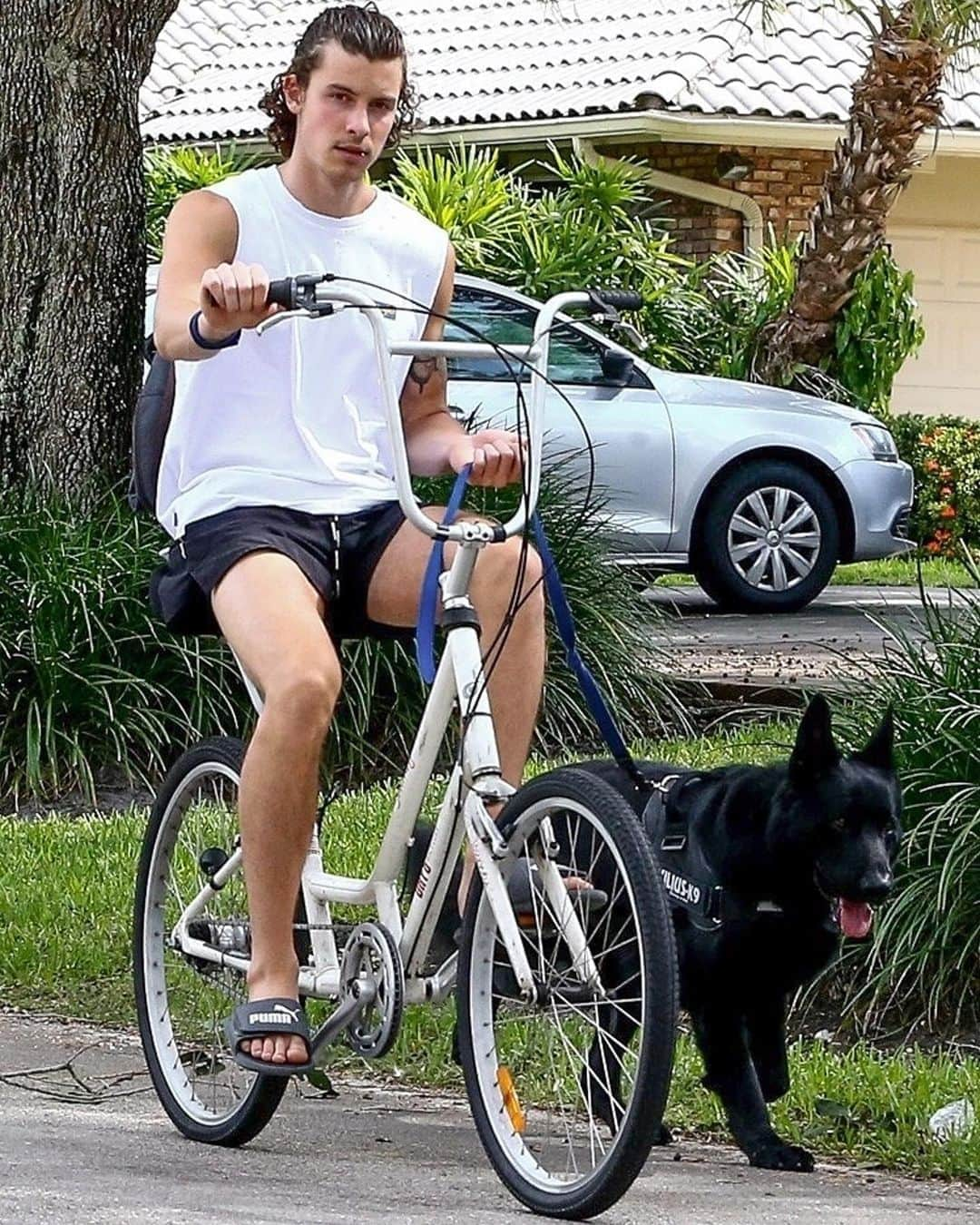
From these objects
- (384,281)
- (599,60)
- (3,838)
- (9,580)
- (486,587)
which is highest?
(599,60)

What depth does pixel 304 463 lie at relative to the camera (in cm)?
470

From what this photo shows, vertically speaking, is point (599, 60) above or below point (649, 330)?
above

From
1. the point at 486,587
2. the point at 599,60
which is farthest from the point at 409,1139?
the point at 599,60

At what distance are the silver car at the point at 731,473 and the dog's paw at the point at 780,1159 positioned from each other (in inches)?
324

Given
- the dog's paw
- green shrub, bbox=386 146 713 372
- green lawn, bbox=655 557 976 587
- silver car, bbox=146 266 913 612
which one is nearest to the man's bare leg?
the dog's paw

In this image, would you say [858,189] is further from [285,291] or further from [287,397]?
[285,291]

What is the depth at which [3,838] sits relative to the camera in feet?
25.6

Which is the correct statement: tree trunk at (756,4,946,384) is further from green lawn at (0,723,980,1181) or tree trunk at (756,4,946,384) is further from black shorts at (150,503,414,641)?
black shorts at (150,503,414,641)

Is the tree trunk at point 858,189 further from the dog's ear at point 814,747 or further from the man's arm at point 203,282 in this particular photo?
the man's arm at point 203,282

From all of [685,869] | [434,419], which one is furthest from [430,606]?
[685,869]

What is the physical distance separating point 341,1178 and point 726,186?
52.3 ft

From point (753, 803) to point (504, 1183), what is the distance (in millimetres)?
963

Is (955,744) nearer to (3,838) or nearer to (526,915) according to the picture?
(526,915)

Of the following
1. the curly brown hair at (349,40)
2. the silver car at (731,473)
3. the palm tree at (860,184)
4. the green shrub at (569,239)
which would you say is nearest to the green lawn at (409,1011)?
the curly brown hair at (349,40)
